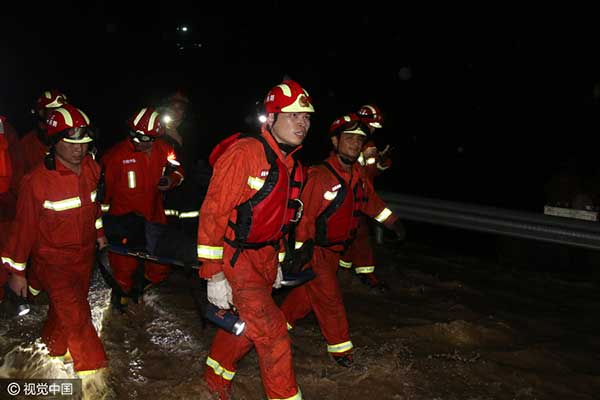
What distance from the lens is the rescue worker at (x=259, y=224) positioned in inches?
114

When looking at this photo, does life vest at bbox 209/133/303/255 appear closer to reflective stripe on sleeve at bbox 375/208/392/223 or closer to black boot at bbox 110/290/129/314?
reflective stripe on sleeve at bbox 375/208/392/223

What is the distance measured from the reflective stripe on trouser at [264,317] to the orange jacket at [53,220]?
55.0 inches

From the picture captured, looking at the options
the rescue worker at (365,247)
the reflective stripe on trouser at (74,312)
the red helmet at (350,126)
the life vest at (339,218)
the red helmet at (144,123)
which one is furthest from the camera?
the rescue worker at (365,247)

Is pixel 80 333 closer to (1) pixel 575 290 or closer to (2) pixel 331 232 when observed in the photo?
(2) pixel 331 232

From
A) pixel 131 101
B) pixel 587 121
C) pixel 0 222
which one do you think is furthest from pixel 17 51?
pixel 587 121

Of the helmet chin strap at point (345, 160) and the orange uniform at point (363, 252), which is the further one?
the orange uniform at point (363, 252)

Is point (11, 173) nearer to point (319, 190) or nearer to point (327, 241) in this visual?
point (319, 190)

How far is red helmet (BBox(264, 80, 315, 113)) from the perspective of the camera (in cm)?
308

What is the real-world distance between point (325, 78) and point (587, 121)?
1636 centimetres

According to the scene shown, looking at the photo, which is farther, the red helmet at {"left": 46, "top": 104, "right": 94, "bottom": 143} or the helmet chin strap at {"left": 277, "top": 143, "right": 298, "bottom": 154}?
the red helmet at {"left": 46, "top": 104, "right": 94, "bottom": 143}

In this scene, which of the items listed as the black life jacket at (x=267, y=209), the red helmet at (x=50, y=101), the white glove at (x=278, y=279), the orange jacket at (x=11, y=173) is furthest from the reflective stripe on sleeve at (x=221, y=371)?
the red helmet at (x=50, y=101)

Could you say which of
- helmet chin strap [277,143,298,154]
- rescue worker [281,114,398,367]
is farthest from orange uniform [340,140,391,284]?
helmet chin strap [277,143,298,154]

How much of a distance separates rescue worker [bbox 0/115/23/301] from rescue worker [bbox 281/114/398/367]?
2.63 m

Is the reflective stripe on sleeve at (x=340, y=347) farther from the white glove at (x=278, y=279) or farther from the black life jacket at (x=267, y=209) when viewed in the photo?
the black life jacket at (x=267, y=209)
